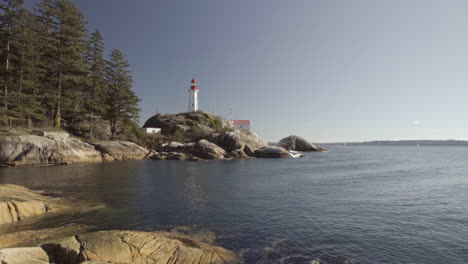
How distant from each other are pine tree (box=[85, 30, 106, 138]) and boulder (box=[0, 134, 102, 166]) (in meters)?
8.81

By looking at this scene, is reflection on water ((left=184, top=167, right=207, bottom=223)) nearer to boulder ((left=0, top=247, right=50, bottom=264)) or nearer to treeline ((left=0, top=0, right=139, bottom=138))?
boulder ((left=0, top=247, right=50, bottom=264))

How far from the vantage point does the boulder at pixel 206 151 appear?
42.9m

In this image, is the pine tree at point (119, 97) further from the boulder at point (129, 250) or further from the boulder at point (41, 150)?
the boulder at point (129, 250)

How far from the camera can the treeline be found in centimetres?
2897

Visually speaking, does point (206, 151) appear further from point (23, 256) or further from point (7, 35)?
point (23, 256)

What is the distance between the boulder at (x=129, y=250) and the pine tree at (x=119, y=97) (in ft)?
139

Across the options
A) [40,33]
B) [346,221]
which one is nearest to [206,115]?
[40,33]

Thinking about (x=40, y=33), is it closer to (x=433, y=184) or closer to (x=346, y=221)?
(x=346, y=221)

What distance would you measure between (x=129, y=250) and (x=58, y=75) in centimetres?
4012

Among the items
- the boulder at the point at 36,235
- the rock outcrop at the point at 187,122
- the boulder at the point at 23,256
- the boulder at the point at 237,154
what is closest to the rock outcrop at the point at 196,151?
the boulder at the point at 237,154

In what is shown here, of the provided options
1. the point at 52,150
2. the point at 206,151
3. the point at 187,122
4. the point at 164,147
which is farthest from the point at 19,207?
the point at 187,122

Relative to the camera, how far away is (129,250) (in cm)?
589

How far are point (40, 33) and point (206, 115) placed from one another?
42750 millimetres

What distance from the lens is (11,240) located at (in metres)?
7.03
